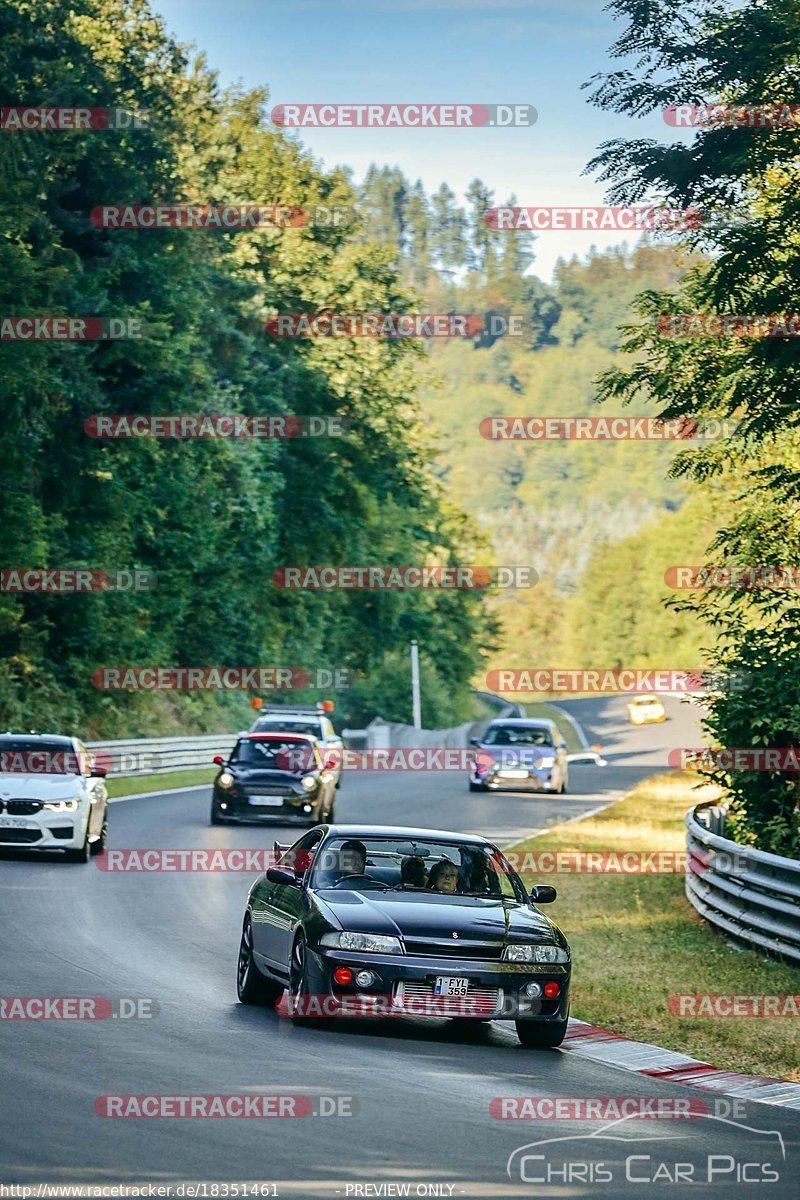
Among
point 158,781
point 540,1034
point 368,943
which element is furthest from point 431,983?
point 158,781

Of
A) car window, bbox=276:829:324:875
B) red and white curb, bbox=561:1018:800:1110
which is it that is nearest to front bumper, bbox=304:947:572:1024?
red and white curb, bbox=561:1018:800:1110

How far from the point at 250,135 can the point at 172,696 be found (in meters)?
28.2

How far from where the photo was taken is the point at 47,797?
23203 millimetres

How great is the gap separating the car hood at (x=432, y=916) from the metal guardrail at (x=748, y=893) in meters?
3.40

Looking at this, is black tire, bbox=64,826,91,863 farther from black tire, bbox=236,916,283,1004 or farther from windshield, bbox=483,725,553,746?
windshield, bbox=483,725,553,746

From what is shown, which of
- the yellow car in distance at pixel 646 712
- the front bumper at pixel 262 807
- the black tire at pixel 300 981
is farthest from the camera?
the yellow car in distance at pixel 646 712

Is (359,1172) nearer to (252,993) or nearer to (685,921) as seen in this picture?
(252,993)

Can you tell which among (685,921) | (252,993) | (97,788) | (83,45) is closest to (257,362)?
(83,45)

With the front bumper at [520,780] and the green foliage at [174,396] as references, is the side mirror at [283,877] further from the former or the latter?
the green foliage at [174,396]

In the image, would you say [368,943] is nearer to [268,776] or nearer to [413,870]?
[413,870]

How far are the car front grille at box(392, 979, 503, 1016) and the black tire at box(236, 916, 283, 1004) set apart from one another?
159 cm

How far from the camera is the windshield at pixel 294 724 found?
1467 inches

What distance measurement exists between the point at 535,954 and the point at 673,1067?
107 centimetres

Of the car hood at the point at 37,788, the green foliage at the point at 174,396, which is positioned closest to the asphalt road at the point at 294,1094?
the car hood at the point at 37,788
